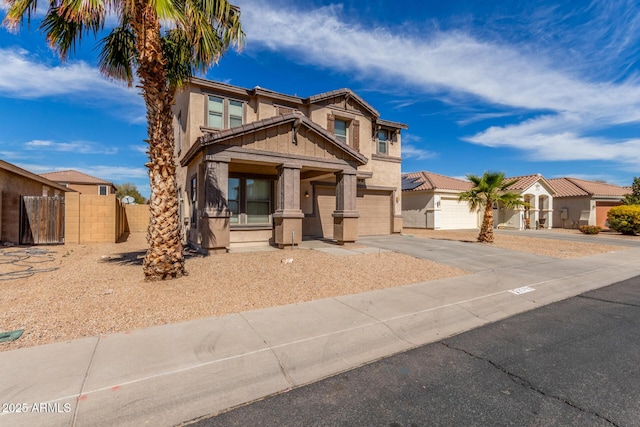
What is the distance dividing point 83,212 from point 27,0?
10.8 m

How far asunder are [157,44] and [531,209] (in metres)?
32.5

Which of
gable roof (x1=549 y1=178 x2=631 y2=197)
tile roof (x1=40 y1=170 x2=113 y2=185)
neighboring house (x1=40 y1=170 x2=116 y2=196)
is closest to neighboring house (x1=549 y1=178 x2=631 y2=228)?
gable roof (x1=549 y1=178 x2=631 y2=197)

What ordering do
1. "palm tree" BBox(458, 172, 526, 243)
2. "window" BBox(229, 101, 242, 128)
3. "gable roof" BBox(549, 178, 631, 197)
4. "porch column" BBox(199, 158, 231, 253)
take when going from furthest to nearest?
"gable roof" BBox(549, 178, 631, 197), "palm tree" BBox(458, 172, 526, 243), "window" BBox(229, 101, 242, 128), "porch column" BBox(199, 158, 231, 253)

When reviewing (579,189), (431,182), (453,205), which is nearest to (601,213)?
(579,189)

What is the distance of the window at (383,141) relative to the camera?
60.4ft

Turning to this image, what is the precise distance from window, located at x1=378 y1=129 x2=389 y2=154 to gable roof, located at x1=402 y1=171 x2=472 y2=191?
7.00 meters

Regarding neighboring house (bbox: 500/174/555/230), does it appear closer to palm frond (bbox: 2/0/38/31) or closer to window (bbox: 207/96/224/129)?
window (bbox: 207/96/224/129)

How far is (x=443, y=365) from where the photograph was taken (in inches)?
155

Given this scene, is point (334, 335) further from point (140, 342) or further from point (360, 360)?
point (140, 342)

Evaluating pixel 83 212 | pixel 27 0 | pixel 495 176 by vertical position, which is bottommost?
pixel 83 212

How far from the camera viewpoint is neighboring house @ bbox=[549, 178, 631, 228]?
28.1 metres

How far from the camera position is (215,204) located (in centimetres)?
1091

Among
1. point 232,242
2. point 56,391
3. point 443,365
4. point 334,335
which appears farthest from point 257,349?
point 232,242

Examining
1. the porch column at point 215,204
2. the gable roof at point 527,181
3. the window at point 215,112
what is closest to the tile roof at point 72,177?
the window at point 215,112
